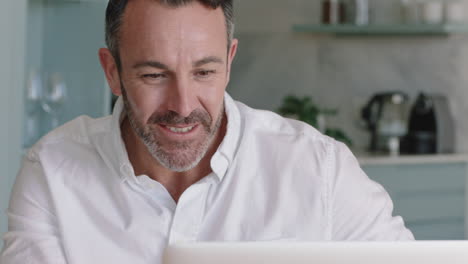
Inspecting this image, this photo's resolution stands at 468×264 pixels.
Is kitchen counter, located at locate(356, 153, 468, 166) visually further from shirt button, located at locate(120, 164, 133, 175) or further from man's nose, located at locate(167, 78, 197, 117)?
man's nose, located at locate(167, 78, 197, 117)

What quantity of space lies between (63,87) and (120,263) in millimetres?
2010

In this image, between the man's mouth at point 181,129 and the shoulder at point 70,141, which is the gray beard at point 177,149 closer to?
the man's mouth at point 181,129

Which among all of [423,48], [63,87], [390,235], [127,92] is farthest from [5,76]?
[423,48]

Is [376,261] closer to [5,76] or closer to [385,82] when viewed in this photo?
[5,76]

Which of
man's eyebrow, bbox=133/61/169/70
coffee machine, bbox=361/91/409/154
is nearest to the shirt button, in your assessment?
man's eyebrow, bbox=133/61/169/70

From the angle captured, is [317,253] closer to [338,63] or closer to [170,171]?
[170,171]

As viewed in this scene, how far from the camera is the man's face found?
55.9 inches

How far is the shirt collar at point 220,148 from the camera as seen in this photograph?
157 centimetres

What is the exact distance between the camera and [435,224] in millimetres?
4207

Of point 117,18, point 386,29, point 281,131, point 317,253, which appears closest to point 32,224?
point 117,18

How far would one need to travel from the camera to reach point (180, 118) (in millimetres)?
1420

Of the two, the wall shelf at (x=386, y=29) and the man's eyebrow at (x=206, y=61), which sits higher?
the man's eyebrow at (x=206, y=61)

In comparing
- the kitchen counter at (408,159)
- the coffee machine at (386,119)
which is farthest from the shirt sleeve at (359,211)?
the coffee machine at (386,119)

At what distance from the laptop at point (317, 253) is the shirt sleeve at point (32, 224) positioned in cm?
73
